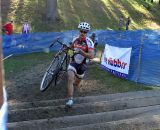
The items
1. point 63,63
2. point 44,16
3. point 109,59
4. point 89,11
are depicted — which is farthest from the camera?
point 89,11

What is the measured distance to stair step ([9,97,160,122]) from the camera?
8312 millimetres

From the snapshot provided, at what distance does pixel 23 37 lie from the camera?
24.1 meters

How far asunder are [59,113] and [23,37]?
16.1 m

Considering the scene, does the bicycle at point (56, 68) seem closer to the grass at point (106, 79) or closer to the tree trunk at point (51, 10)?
the grass at point (106, 79)

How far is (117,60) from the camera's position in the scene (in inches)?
540

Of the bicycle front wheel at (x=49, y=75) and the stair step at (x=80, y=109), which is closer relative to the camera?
the stair step at (x=80, y=109)

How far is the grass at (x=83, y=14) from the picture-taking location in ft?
109

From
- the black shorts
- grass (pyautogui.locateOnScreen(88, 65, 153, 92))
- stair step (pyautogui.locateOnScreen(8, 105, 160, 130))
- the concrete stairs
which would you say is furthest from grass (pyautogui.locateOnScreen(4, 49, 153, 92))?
stair step (pyautogui.locateOnScreen(8, 105, 160, 130))

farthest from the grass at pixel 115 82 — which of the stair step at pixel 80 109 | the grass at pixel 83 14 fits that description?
the grass at pixel 83 14

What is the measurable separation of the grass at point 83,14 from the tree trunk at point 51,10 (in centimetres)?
42

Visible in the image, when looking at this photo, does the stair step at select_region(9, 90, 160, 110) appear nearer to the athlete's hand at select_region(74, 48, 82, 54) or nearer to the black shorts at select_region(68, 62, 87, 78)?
the black shorts at select_region(68, 62, 87, 78)

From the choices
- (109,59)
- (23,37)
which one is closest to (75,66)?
(109,59)

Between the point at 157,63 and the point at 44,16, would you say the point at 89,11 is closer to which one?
the point at 44,16

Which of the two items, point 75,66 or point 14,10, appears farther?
point 14,10
